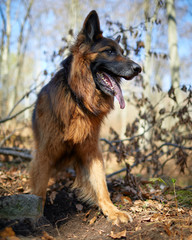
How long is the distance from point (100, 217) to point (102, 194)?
0.98 feet

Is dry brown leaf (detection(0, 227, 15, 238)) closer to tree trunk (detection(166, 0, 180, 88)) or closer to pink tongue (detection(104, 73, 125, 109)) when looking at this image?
pink tongue (detection(104, 73, 125, 109))

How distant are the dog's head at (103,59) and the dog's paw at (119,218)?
140cm

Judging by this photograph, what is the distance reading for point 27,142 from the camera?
7.45 m

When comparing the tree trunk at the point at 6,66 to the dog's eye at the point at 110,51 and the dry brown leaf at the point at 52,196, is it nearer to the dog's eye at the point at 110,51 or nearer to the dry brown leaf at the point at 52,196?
the dry brown leaf at the point at 52,196

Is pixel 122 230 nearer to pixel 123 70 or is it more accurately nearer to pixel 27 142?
pixel 123 70

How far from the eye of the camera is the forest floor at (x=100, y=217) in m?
1.99

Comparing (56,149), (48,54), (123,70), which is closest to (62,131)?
(56,149)

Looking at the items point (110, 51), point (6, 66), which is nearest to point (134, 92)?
point (110, 51)

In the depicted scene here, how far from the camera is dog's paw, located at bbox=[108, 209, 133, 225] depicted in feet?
8.14

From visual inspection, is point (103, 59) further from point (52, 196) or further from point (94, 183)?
point (52, 196)

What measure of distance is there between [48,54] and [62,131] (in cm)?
344

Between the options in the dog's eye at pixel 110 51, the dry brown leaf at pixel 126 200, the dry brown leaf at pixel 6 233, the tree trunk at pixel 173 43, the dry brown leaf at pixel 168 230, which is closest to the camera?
the dry brown leaf at pixel 6 233

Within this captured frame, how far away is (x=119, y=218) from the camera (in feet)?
8.27

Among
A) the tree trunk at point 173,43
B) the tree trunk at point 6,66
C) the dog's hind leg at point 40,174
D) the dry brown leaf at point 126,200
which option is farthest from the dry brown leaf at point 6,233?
the tree trunk at point 6,66
